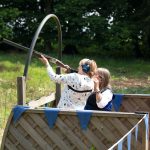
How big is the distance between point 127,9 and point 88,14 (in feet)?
6.53

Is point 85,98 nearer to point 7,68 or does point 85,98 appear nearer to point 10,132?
point 10,132

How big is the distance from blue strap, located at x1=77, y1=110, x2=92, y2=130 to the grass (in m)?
3.16

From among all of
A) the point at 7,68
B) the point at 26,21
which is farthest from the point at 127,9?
the point at 7,68

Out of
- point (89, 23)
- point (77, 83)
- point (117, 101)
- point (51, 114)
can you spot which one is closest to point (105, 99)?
point (77, 83)

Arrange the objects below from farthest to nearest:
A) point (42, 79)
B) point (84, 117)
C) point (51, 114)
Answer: point (42, 79) → point (51, 114) → point (84, 117)

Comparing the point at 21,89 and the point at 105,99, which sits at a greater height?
the point at 21,89

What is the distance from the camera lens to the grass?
10.2 meters

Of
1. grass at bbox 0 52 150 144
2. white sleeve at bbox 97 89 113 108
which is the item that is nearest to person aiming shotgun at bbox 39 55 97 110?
white sleeve at bbox 97 89 113 108

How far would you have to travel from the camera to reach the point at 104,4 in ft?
83.5

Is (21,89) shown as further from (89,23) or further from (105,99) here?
(89,23)

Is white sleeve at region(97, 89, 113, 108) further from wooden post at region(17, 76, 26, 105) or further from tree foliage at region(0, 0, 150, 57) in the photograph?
tree foliage at region(0, 0, 150, 57)

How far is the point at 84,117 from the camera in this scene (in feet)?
14.6

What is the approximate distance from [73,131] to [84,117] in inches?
8.9

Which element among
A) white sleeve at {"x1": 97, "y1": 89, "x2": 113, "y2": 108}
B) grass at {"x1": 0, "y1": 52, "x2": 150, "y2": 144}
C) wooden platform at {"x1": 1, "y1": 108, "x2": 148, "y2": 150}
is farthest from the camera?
grass at {"x1": 0, "y1": 52, "x2": 150, "y2": 144}
